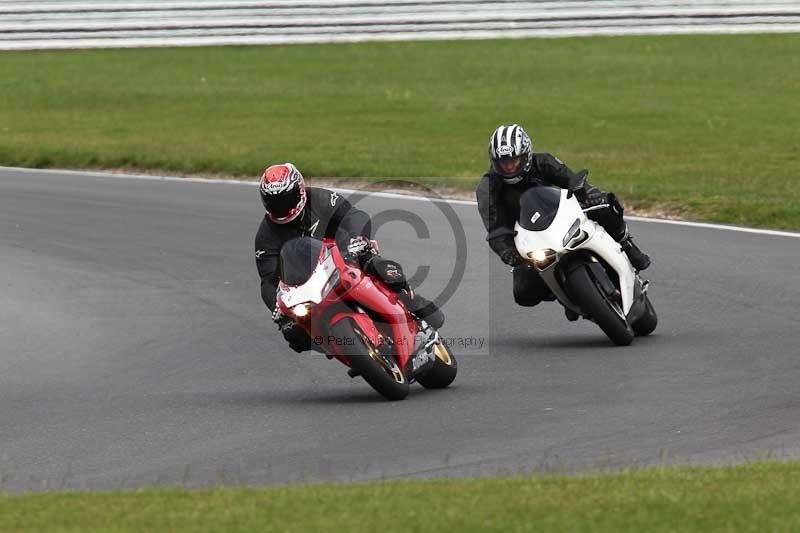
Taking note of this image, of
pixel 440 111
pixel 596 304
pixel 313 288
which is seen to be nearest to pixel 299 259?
pixel 313 288

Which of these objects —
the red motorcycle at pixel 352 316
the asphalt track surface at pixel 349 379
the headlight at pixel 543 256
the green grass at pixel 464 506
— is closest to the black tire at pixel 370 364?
the red motorcycle at pixel 352 316

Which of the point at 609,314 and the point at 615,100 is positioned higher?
the point at 609,314

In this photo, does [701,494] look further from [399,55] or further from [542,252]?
[399,55]

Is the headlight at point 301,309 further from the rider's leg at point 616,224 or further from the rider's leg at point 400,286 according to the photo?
the rider's leg at point 616,224

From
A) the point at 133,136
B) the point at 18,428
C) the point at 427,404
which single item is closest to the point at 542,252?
the point at 427,404

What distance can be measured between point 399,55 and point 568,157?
9773mm

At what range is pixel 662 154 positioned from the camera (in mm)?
21750

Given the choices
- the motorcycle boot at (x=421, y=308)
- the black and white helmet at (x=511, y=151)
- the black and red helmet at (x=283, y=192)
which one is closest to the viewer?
the black and red helmet at (x=283, y=192)

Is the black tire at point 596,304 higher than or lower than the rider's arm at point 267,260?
lower

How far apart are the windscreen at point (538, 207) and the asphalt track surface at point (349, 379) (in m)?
0.89

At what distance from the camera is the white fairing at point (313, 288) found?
9031 millimetres

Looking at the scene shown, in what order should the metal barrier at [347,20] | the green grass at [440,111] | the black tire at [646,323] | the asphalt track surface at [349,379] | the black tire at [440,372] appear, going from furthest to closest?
the metal barrier at [347,20] → the green grass at [440,111] → the black tire at [646,323] → the black tire at [440,372] → the asphalt track surface at [349,379]

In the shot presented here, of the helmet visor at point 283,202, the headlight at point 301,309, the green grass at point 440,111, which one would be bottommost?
the green grass at point 440,111

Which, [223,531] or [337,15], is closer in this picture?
[223,531]
